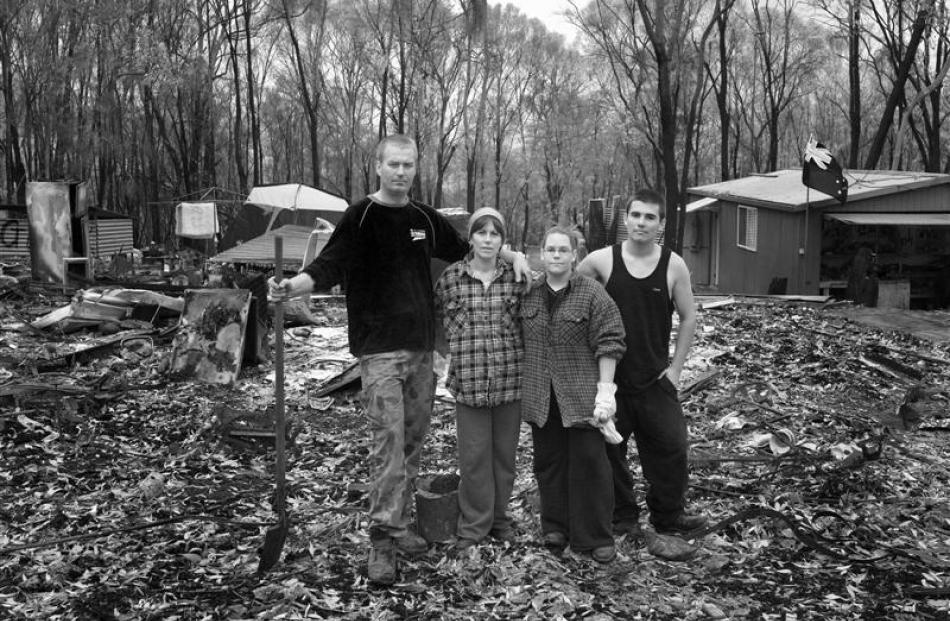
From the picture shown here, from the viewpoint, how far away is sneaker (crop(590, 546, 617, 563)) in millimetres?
4039

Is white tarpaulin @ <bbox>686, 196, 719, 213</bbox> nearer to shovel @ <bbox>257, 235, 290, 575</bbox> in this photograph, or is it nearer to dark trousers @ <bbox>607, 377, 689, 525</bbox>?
dark trousers @ <bbox>607, 377, 689, 525</bbox>

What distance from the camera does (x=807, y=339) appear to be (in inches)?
412

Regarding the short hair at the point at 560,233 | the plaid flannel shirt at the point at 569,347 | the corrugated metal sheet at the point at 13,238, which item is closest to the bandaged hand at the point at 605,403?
the plaid flannel shirt at the point at 569,347

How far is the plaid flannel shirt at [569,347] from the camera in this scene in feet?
13.0

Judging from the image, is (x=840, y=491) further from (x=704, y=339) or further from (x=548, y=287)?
(x=704, y=339)

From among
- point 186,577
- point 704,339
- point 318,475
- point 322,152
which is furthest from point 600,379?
point 322,152

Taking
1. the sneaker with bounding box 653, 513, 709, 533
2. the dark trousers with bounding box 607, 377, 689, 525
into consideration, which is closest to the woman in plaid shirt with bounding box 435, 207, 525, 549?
the dark trousers with bounding box 607, 377, 689, 525

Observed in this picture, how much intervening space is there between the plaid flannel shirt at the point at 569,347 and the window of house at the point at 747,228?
17.3m

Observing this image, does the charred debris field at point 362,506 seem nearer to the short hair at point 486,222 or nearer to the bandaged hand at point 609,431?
the bandaged hand at point 609,431

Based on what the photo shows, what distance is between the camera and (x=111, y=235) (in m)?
24.3

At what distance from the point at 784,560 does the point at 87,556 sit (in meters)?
3.34

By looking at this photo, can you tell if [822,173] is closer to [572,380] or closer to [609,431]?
[572,380]

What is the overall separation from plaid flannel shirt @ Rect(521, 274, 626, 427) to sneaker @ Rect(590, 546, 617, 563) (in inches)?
23.4

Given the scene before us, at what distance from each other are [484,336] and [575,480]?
79 cm
